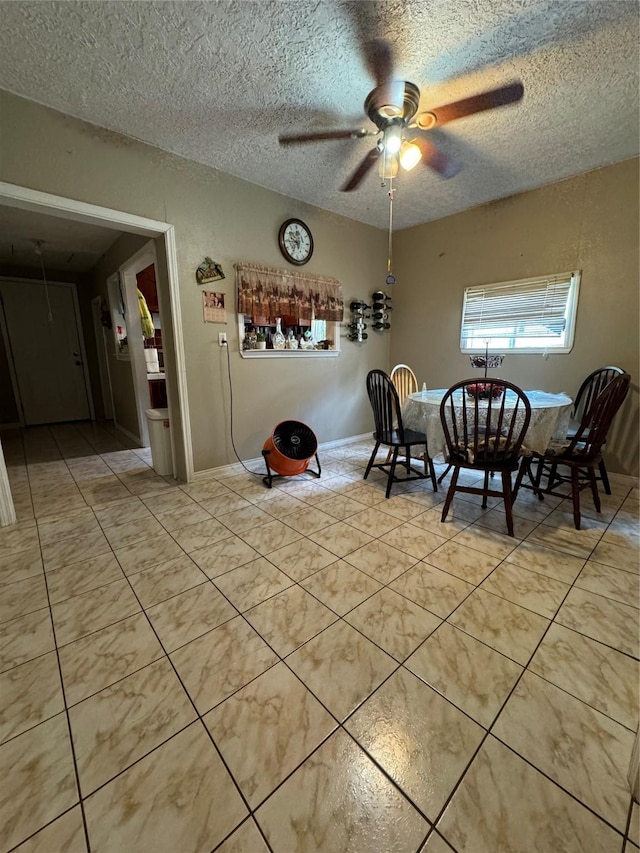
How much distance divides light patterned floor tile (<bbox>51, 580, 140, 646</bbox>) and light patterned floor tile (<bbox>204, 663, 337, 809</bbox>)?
70 centimetres

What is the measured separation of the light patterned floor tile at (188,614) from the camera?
4.52 feet

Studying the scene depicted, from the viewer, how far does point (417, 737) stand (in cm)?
101

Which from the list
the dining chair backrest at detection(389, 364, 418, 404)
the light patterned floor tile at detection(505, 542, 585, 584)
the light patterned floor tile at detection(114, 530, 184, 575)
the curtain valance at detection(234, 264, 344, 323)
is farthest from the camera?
the dining chair backrest at detection(389, 364, 418, 404)

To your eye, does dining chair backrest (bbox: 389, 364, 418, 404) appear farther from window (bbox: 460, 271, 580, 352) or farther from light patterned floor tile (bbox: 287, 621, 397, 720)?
light patterned floor tile (bbox: 287, 621, 397, 720)

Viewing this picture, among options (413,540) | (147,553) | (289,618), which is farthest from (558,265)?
(147,553)

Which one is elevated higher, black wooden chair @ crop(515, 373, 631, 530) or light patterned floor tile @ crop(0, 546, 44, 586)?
black wooden chair @ crop(515, 373, 631, 530)

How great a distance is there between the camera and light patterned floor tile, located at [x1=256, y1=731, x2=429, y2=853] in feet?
2.60

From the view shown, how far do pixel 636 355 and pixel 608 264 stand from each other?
796mm

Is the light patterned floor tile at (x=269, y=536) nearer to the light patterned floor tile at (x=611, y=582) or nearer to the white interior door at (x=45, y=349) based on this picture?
the light patterned floor tile at (x=611, y=582)

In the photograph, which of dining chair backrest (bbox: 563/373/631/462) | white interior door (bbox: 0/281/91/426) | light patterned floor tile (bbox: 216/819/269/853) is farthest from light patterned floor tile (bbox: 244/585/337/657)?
white interior door (bbox: 0/281/91/426)

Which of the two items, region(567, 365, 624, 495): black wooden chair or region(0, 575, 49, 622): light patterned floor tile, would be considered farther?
region(567, 365, 624, 495): black wooden chair

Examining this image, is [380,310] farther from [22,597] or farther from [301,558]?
[22,597]

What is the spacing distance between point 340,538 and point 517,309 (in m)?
2.93

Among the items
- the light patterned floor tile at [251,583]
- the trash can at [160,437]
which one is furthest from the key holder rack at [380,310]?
the light patterned floor tile at [251,583]
